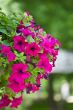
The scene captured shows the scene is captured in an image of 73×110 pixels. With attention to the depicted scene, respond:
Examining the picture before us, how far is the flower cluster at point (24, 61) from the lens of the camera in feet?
9.37

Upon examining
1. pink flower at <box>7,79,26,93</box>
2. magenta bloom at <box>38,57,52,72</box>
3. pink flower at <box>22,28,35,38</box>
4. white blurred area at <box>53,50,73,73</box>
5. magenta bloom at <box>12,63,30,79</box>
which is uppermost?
white blurred area at <box>53,50,73,73</box>

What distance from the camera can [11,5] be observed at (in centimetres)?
723

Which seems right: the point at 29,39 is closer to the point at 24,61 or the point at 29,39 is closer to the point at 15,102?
the point at 24,61

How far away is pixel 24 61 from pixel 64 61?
7505 mm

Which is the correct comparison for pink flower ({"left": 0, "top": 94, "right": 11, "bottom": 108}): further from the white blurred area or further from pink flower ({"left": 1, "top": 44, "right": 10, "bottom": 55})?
the white blurred area

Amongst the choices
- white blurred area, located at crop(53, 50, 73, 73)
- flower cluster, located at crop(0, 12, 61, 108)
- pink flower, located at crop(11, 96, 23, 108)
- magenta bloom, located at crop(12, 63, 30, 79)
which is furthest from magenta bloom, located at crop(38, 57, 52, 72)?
white blurred area, located at crop(53, 50, 73, 73)

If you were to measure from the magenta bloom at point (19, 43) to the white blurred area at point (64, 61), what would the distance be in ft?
22.6

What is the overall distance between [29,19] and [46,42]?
239 mm

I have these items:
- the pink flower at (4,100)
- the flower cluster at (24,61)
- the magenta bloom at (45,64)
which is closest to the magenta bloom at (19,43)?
the flower cluster at (24,61)

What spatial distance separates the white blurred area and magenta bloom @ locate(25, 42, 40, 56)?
271 inches

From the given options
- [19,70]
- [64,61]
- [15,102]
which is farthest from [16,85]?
[64,61]

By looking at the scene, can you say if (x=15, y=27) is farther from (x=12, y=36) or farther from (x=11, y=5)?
(x=11, y=5)

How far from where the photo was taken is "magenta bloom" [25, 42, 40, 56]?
2889mm

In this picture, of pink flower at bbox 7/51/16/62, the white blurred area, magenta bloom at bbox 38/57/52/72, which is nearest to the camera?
pink flower at bbox 7/51/16/62
